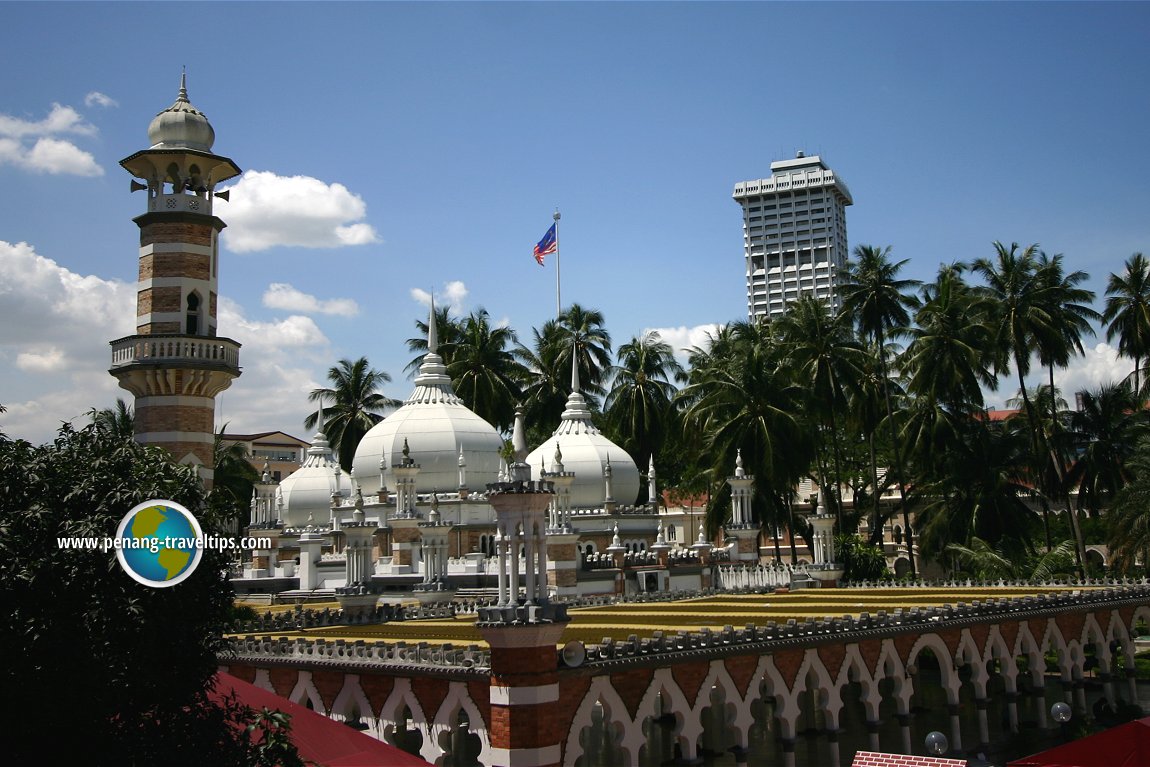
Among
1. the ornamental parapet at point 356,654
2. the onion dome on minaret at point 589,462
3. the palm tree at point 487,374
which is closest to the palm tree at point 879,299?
the onion dome on minaret at point 589,462

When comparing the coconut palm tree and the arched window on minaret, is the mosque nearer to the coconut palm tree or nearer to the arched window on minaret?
the arched window on minaret

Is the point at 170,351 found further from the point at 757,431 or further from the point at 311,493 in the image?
the point at 311,493

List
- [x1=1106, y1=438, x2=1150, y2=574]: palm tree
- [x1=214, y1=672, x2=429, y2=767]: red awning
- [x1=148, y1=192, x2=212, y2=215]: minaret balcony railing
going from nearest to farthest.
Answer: [x1=214, y1=672, x2=429, y2=767]: red awning
[x1=148, y1=192, x2=212, y2=215]: minaret balcony railing
[x1=1106, y1=438, x2=1150, y2=574]: palm tree

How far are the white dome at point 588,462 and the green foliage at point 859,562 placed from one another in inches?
465

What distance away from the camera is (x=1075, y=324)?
54188 mm

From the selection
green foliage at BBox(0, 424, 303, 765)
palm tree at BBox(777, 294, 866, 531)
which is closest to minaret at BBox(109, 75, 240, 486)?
green foliage at BBox(0, 424, 303, 765)

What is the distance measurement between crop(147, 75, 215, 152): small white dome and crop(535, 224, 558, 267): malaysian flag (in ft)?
125

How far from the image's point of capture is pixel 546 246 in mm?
74188

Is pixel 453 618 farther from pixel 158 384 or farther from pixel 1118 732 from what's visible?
pixel 1118 732

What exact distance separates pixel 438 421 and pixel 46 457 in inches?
1657

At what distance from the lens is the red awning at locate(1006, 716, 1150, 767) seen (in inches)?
680

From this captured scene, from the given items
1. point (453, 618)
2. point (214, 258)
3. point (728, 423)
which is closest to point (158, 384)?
point (214, 258)

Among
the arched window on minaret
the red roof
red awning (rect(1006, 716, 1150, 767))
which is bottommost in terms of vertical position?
red awning (rect(1006, 716, 1150, 767))

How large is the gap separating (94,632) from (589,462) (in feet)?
141
